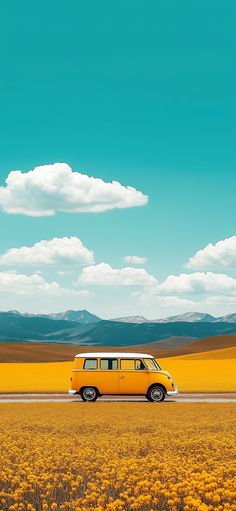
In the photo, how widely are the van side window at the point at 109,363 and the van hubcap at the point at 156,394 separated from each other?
8.43 feet

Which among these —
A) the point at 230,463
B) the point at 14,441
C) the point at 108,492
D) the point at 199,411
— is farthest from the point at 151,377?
the point at 108,492

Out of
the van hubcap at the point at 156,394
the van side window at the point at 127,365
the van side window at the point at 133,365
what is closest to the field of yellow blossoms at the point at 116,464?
the van hubcap at the point at 156,394

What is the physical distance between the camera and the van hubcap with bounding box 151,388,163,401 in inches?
1382

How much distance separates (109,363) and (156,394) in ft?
10.6

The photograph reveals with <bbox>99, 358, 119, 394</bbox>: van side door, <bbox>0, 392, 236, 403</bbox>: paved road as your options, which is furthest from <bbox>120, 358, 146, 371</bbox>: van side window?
<bbox>0, 392, 236, 403</bbox>: paved road

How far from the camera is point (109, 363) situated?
35.4 metres

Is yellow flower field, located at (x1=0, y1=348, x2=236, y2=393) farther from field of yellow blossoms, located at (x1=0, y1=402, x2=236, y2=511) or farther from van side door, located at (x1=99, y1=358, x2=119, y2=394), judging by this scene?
field of yellow blossoms, located at (x1=0, y1=402, x2=236, y2=511)

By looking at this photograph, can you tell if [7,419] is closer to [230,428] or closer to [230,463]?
[230,428]

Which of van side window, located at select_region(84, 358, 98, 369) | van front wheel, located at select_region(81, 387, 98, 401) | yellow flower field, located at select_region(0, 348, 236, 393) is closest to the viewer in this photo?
van front wheel, located at select_region(81, 387, 98, 401)

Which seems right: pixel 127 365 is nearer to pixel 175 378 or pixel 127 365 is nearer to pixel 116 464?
pixel 175 378

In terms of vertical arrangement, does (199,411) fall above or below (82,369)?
below

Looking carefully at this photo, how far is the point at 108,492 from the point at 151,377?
24428 millimetres

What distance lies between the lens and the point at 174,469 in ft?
40.2

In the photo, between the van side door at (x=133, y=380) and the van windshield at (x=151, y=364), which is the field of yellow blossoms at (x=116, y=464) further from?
the van windshield at (x=151, y=364)
